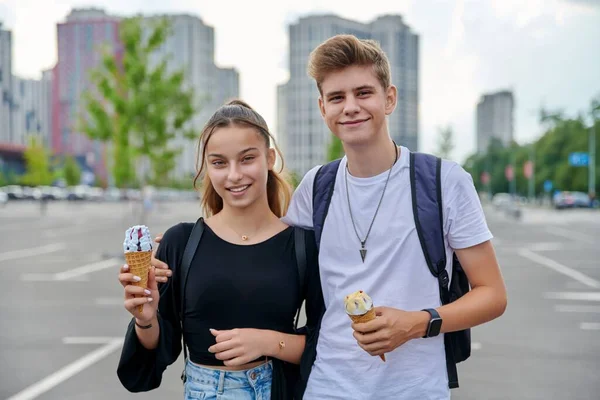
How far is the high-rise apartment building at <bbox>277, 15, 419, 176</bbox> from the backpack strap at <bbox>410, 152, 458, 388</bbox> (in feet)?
284

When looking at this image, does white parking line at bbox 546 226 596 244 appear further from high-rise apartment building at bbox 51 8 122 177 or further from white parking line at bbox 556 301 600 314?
high-rise apartment building at bbox 51 8 122 177

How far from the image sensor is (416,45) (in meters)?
102

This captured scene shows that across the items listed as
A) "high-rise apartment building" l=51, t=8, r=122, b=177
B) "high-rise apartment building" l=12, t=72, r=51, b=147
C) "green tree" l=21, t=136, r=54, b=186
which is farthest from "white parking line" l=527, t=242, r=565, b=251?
"high-rise apartment building" l=51, t=8, r=122, b=177

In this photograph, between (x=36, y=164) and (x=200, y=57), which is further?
(x=200, y=57)

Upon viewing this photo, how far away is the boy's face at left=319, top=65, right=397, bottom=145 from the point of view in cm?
241

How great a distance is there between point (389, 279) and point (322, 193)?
43 cm

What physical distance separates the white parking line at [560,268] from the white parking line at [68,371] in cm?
862

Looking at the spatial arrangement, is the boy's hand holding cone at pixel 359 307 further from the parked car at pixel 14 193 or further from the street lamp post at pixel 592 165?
the parked car at pixel 14 193

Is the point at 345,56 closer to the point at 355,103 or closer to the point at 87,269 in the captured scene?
the point at 355,103

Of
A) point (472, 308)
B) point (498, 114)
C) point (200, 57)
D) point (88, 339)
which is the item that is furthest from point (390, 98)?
point (498, 114)

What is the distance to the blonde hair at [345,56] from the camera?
2383 mm

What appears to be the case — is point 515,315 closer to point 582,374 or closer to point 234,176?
point 582,374

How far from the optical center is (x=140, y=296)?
7.66 ft

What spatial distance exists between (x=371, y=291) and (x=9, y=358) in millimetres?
5989
